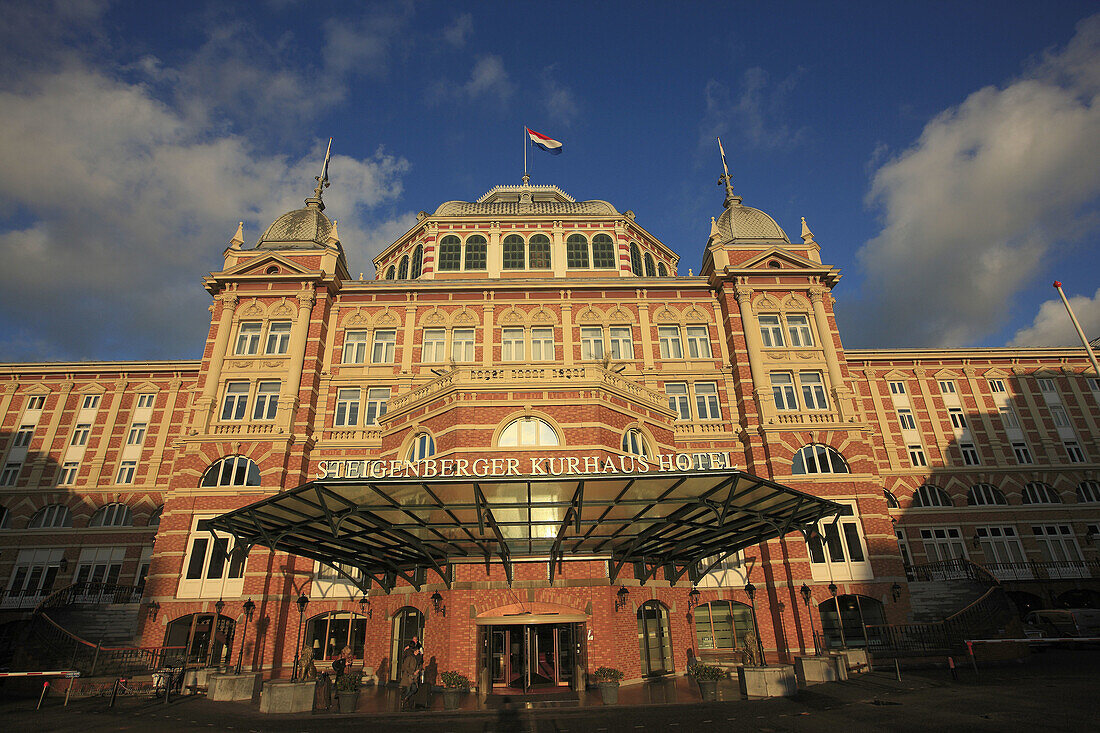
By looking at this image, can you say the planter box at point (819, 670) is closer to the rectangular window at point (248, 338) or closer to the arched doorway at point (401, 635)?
the arched doorway at point (401, 635)

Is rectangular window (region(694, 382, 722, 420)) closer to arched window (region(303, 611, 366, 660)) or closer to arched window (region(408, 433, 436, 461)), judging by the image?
arched window (region(408, 433, 436, 461))

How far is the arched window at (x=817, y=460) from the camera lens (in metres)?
31.7

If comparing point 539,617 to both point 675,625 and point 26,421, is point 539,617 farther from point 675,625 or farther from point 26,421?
point 26,421

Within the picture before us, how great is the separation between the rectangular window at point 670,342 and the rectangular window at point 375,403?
54.4ft

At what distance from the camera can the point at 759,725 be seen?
51.1 ft

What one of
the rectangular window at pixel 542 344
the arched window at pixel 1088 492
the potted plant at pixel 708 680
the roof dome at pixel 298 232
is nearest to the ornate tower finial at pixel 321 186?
the roof dome at pixel 298 232

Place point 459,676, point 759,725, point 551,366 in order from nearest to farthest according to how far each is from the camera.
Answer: point 759,725 → point 459,676 → point 551,366

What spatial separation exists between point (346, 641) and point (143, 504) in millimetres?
19819

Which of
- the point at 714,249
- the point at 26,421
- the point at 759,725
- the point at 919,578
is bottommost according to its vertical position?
the point at 759,725

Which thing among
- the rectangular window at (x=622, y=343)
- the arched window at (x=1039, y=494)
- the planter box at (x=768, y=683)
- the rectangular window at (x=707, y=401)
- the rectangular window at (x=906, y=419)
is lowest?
the planter box at (x=768, y=683)

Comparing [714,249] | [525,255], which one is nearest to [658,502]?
[714,249]

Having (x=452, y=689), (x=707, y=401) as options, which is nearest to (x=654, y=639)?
(x=452, y=689)

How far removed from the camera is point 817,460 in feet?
104

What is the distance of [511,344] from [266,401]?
14.2 metres
